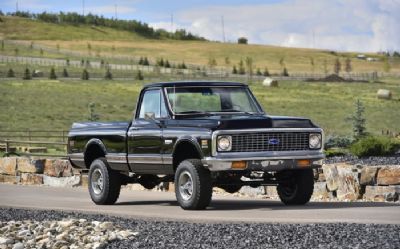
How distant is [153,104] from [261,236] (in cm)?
605

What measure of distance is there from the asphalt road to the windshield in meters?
1.62

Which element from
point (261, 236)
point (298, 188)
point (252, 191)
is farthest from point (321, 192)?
point (261, 236)

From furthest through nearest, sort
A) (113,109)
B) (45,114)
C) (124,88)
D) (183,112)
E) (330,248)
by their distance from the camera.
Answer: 1. (124,88)
2. (113,109)
3. (45,114)
4. (183,112)
5. (330,248)

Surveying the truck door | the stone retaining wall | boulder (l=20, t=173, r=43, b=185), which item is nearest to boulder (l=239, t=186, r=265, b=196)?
the stone retaining wall

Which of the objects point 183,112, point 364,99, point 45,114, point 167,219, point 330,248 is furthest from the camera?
point 364,99

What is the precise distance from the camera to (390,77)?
476 ft

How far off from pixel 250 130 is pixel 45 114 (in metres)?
54.7

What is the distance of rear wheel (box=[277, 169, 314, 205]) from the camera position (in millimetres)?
16625

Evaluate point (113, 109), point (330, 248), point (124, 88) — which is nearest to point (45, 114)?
point (113, 109)

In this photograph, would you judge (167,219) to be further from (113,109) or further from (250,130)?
(113,109)

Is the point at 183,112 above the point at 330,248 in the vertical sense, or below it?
above

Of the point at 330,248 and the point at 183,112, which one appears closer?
the point at 330,248

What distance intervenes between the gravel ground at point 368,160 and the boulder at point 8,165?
8170mm

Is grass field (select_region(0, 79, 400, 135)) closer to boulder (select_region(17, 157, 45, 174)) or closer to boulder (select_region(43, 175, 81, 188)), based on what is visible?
boulder (select_region(17, 157, 45, 174))
